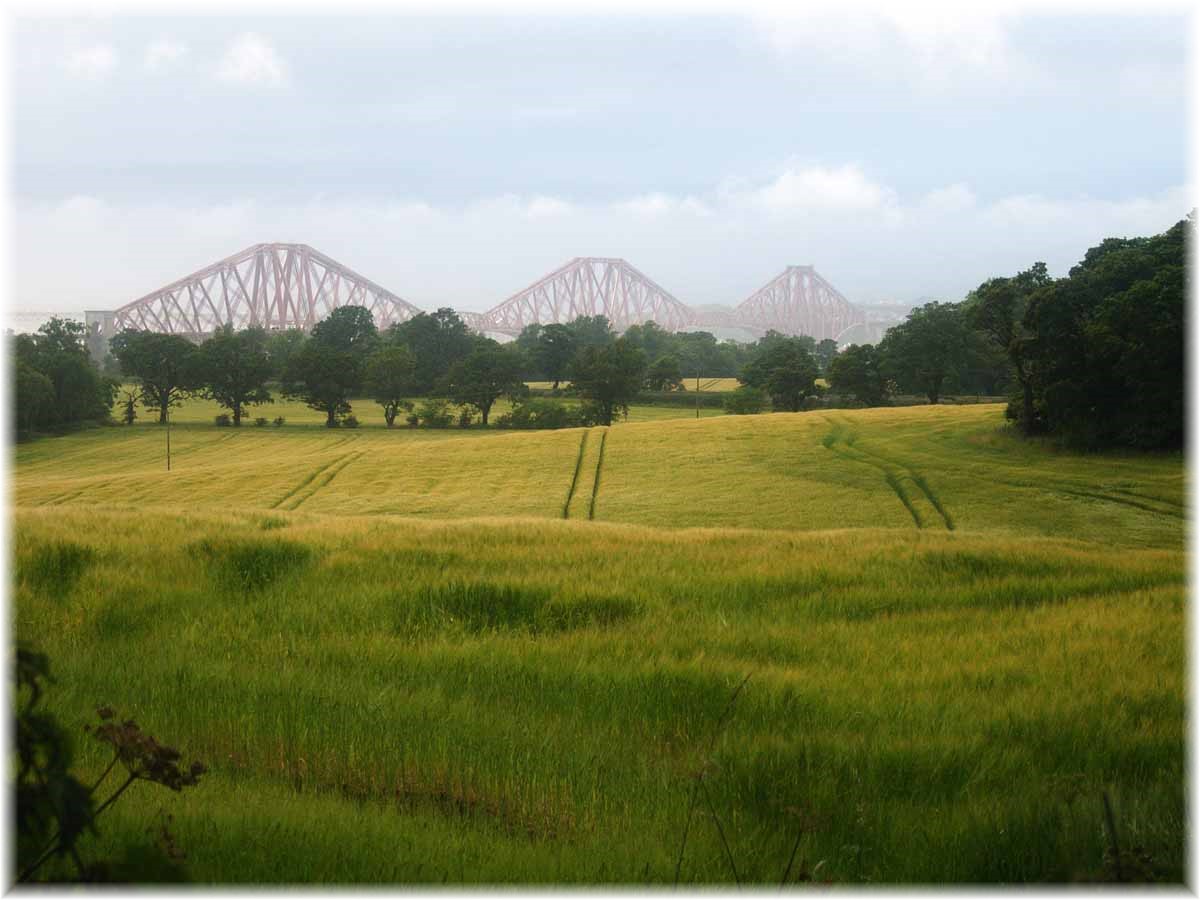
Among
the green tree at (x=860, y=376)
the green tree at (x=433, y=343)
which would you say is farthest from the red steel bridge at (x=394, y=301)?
the green tree at (x=860, y=376)

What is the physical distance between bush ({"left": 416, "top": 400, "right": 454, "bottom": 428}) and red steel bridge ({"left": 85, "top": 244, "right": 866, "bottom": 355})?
23825mm

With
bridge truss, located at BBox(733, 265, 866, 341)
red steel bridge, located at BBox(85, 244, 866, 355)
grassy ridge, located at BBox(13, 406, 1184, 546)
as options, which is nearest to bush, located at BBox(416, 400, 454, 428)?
grassy ridge, located at BBox(13, 406, 1184, 546)

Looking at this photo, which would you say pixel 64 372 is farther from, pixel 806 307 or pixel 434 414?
pixel 806 307

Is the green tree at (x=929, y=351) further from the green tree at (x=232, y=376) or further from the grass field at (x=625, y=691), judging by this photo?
the green tree at (x=232, y=376)

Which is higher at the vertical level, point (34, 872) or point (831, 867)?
point (34, 872)

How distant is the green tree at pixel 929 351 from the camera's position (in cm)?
1011

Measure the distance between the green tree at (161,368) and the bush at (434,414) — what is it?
3038 millimetres

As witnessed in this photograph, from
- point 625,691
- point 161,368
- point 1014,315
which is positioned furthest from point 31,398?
point 1014,315

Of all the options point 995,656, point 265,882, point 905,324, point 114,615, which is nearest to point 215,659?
point 114,615

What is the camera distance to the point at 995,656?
318cm

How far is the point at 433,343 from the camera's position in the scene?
2358cm

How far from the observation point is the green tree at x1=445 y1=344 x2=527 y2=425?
14906 mm

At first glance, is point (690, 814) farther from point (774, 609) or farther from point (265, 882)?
point (774, 609)

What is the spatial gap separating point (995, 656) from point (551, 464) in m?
6.83
